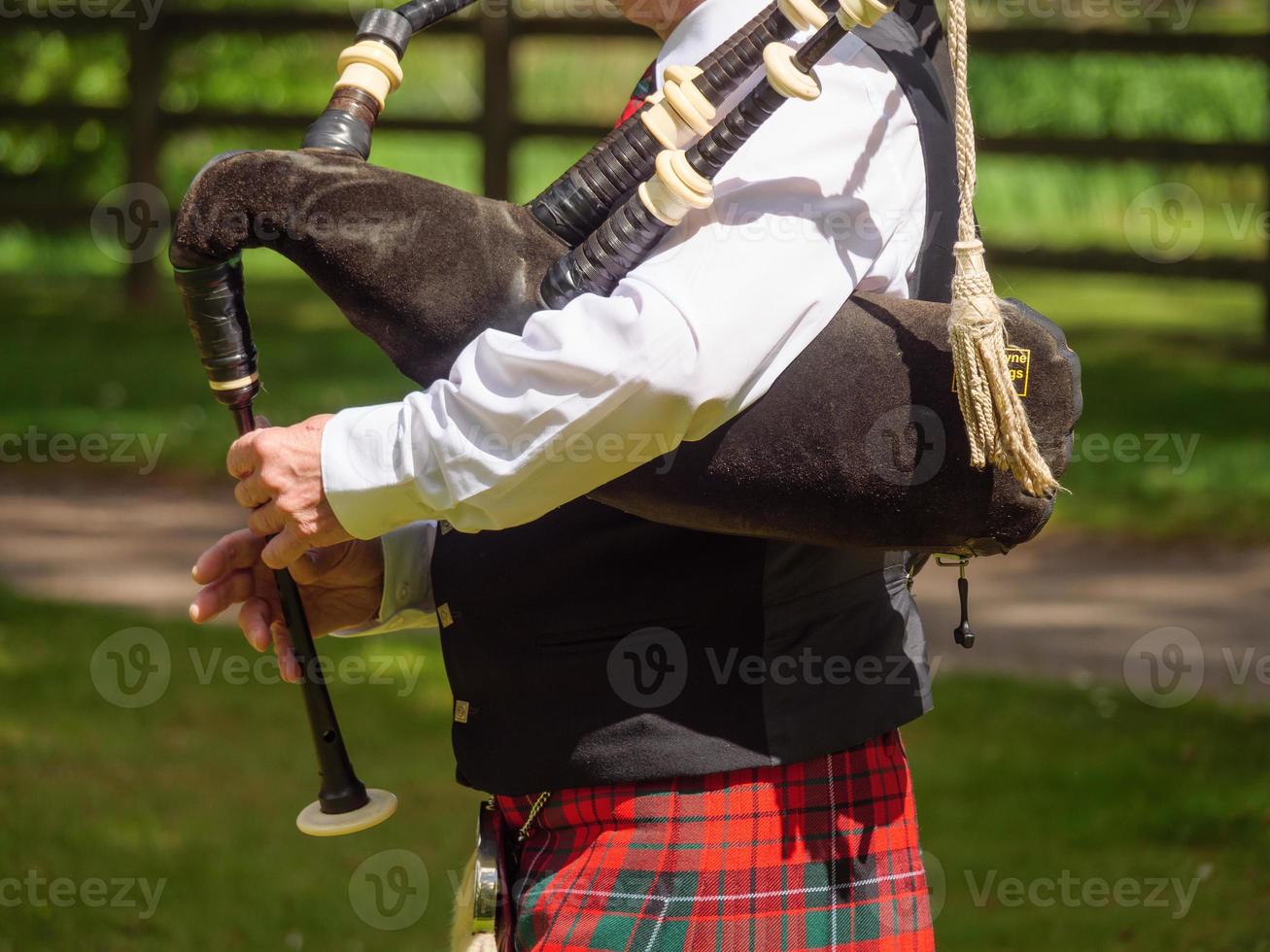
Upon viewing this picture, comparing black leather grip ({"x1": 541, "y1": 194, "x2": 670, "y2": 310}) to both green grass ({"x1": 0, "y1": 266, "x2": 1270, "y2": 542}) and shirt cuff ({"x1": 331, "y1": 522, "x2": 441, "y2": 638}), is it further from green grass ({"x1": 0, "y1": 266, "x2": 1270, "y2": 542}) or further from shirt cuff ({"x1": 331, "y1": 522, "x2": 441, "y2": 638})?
green grass ({"x1": 0, "y1": 266, "x2": 1270, "y2": 542})

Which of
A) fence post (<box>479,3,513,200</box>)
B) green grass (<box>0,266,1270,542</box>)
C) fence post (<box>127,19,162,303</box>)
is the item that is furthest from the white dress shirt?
fence post (<box>127,19,162,303</box>)

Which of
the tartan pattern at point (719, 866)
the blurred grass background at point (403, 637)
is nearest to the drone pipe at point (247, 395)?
the tartan pattern at point (719, 866)

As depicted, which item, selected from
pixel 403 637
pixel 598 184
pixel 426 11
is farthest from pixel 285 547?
pixel 403 637

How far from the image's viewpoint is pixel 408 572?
6.17ft

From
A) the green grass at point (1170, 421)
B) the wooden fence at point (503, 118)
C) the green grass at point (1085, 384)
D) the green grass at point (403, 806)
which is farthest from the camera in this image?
the wooden fence at point (503, 118)

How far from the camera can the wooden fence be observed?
7.82m

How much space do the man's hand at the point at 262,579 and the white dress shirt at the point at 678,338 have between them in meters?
0.42

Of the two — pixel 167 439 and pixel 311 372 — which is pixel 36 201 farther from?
pixel 167 439

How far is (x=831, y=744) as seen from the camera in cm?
160

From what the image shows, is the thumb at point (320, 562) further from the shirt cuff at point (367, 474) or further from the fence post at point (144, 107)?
the fence post at point (144, 107)

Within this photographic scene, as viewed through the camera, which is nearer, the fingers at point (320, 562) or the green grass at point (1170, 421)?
the fingers at point (320, 562)

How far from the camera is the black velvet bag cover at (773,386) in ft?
4.52

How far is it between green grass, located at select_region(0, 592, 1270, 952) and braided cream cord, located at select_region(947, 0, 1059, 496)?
2177 mm

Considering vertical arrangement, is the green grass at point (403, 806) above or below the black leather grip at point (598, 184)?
below
